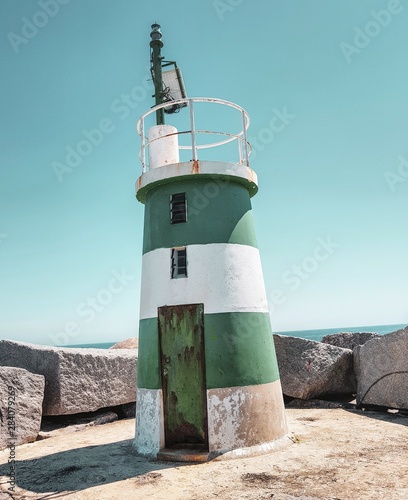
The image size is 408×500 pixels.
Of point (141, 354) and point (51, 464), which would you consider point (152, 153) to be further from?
point (51, 464)

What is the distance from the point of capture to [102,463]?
7250mm

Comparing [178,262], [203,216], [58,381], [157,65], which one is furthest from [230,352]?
[157,65]

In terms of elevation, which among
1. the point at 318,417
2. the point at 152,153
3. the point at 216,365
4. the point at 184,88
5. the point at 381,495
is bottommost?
the point at 381,495

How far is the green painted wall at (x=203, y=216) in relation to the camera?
8109 mm

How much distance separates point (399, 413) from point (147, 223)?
22.7 feet

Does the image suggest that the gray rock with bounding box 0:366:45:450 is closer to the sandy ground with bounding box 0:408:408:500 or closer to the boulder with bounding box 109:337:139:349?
the sandy ground with bounding box 0:408:408:500

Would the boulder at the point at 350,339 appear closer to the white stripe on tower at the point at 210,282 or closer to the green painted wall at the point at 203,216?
the white stripe on tower at the point at 210,282

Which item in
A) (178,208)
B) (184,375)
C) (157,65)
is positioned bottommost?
(184,375)

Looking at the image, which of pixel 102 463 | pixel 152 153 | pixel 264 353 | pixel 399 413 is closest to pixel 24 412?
pixel 102 463

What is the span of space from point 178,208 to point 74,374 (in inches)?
192

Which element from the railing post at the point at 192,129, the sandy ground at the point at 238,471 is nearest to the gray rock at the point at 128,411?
the sandy ground at the point at 238,471

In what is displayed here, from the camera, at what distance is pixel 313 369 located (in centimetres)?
1181

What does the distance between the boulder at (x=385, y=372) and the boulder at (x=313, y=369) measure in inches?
23.3

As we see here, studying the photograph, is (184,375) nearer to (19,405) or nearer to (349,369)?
(19,405)
